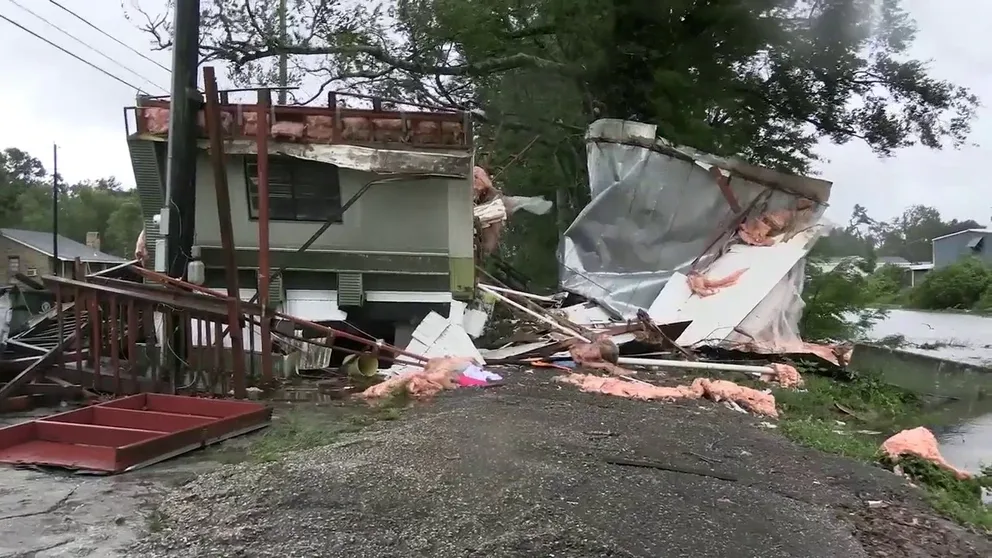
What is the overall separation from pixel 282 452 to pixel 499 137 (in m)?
13.2

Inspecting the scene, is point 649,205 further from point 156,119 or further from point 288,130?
point 156,119

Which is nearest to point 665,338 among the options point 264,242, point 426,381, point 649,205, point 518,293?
point 518,293

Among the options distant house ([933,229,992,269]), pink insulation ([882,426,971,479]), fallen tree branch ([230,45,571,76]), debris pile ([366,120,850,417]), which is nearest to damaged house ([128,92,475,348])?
debris pile ([366,120,850,417])

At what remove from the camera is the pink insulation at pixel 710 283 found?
12.7m

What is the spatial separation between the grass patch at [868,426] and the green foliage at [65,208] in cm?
4329

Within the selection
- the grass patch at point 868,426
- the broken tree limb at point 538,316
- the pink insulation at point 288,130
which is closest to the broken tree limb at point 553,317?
Result: the broken tree limb at point 538,316

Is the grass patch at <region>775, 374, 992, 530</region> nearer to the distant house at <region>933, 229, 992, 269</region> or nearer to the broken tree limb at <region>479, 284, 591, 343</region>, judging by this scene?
the broken tree limb at <region>479, 284, 591, 343</region>

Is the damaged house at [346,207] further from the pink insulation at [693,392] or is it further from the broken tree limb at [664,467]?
the broken tree limb at [664,467]

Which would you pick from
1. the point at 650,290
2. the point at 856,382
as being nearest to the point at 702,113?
the point at 650,290

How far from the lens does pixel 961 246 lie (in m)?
59.4

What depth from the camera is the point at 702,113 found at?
50.0 feet

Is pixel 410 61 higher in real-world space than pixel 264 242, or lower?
higher

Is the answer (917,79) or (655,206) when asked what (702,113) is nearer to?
(655,206)

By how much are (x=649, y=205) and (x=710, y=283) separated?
2.47 meters
